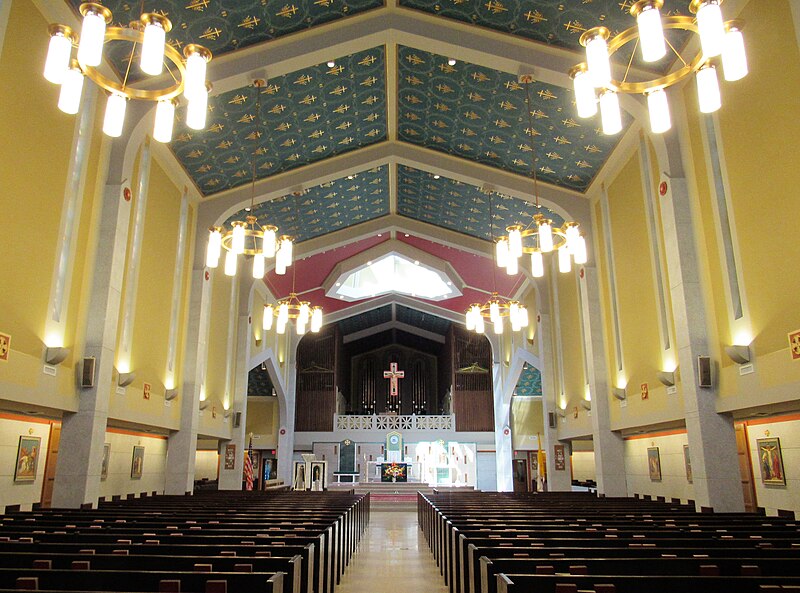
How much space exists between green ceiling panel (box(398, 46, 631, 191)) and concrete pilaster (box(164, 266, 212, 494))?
4.93 metres

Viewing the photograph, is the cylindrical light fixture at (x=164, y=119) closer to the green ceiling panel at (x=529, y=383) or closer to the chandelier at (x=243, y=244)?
the chandelier at (x=243, y=244)

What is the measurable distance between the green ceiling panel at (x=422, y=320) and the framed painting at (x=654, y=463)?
1316cm

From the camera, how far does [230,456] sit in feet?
45.9

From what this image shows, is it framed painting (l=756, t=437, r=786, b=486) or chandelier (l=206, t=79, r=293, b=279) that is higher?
chandelier (l=206, t=79, r=293, b=279)

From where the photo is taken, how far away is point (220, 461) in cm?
1408

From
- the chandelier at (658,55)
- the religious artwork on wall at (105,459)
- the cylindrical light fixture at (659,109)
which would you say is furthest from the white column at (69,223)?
the cylindrical light fixture at (659,109)

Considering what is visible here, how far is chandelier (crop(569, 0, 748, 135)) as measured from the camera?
11.3 ft

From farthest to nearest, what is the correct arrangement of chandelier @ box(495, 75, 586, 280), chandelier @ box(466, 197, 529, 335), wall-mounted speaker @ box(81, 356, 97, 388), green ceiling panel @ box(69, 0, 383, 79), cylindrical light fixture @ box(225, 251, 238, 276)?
1. chandelier @ box(466, 197, 529, 335)
2. cylindrical light fixture @ box(225, 251, 238, 276)
3. chandelier @ box(495, 75, 586, 280)
4. wall-mounted speaker @ box(81, 356, 97, 388)
5. green ceiling panel @ box(69, 0, 383, 79)

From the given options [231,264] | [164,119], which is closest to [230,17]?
[231,264]

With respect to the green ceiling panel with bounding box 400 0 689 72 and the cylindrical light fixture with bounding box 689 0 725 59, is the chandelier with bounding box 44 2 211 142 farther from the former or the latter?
the green ceiling panel with bounding box 400 0 689 72

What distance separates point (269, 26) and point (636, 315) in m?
7.02

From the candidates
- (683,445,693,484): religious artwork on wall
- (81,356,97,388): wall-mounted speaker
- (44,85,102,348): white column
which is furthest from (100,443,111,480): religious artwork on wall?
(683,445,693,484): religious artwork on wall

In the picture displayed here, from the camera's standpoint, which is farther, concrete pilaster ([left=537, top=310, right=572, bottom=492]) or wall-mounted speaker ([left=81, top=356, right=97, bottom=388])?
concrete pilaster ([left=537, top=310, right=572, bottom=492])

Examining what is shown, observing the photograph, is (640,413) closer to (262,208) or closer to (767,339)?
(767,339)
